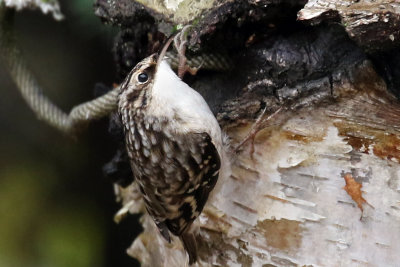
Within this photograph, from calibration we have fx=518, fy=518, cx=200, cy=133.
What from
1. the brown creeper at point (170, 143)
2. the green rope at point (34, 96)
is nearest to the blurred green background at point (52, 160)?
the green rope at point (34, 96)

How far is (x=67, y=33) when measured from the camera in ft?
6.53

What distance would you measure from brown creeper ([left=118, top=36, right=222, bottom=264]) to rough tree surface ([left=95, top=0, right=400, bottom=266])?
45 mm

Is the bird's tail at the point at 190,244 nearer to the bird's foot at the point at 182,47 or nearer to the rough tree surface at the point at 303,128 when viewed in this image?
the rough tree surface at the point at 303,128

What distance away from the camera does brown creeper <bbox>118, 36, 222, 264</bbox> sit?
4.12 ft

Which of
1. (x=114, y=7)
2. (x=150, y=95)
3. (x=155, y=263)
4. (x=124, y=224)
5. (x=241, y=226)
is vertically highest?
(x=114, y=7)

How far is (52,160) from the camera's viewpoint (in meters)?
2.09

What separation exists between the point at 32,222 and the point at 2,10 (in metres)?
0.87

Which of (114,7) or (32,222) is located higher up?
(114,7)

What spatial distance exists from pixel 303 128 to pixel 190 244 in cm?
42

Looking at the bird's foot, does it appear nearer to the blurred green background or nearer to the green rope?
the green rope

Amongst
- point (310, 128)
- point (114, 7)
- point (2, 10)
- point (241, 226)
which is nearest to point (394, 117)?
point (310, 128)

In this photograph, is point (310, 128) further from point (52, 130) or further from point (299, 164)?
point (52, 130)

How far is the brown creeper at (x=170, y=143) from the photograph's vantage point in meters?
1.26

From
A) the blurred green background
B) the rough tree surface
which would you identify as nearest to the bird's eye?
the rough tree surface
